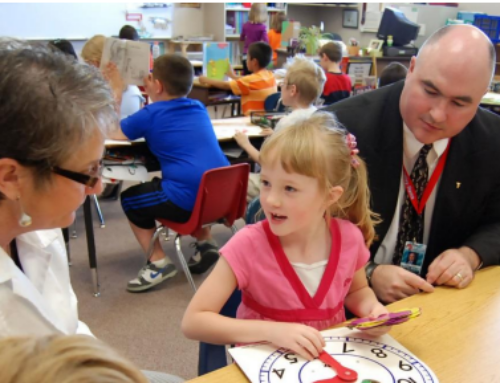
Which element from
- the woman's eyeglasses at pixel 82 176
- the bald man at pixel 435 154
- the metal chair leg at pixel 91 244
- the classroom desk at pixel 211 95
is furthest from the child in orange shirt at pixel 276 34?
the woman's eyeglasses at pixel 82 176

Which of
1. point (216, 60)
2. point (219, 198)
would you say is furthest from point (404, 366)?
point (216, 60)

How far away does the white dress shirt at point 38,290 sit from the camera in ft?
3.17

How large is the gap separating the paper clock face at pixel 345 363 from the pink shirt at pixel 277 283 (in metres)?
0.14

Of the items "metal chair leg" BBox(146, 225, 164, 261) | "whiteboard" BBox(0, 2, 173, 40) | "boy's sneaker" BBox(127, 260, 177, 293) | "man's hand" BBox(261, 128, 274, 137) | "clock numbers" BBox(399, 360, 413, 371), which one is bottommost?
"boy's sneaker" BBox(127, 260, 177, 293)

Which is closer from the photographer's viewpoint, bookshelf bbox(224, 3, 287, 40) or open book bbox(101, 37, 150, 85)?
open book bbox(101, 37, 150, 85)

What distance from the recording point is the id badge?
1.53 m

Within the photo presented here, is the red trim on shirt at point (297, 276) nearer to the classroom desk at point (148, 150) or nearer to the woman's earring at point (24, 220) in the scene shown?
the woman's earring at point (24, 220)

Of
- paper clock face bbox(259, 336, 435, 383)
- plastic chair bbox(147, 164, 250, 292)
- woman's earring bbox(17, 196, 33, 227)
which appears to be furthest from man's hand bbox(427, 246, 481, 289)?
plastic chair bbox(147, 164, 250, 292)

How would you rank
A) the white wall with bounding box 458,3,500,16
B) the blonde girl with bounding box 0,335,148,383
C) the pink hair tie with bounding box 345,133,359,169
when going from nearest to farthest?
the blonde girl with bounding box 0,335,148,383 → the pink hair tie with bounding box 345,133,359,169 → the white wall with bounding box 458,3,500,16

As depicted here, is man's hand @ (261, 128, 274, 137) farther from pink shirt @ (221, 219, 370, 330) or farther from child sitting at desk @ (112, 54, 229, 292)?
pink shirt @ (221, 219, 370, 330)

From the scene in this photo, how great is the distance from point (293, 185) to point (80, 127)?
0.50 meters

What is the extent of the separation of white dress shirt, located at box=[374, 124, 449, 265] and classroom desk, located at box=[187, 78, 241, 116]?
12.3 ft

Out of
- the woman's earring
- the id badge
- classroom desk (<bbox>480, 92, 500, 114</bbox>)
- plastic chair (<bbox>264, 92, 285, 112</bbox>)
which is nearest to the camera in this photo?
the woman's earring

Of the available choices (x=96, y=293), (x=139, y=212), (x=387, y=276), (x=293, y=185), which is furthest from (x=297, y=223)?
(x=96, y=293)
